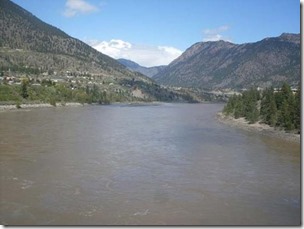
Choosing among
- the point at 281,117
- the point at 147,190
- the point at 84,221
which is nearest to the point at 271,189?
the point at 147,190

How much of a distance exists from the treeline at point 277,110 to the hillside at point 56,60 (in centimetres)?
6067

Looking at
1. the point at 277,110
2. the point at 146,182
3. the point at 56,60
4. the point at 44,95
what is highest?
the point at 56,60

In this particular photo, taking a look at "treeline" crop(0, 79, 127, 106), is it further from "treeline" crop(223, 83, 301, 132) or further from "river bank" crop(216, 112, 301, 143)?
"river bank" crop(216, 112, 301, 143)

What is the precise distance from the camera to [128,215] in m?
11.3

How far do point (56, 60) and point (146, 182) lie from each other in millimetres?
132516

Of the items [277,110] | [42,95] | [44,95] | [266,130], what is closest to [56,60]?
[44,95]

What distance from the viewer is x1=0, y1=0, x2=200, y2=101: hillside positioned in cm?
12031

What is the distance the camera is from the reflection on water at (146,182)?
448 inches

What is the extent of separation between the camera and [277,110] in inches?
1483

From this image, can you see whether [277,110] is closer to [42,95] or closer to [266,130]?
[266,130]

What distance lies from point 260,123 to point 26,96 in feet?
145

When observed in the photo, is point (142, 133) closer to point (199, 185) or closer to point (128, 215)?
point (199, 185)

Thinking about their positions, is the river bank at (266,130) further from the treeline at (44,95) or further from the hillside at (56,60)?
the hillside at (56,60)

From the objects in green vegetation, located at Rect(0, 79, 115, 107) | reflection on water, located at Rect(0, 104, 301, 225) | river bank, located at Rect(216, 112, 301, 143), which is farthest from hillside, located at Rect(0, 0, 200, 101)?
reflection on water, located at Rect(0, 104, 301, 225)
